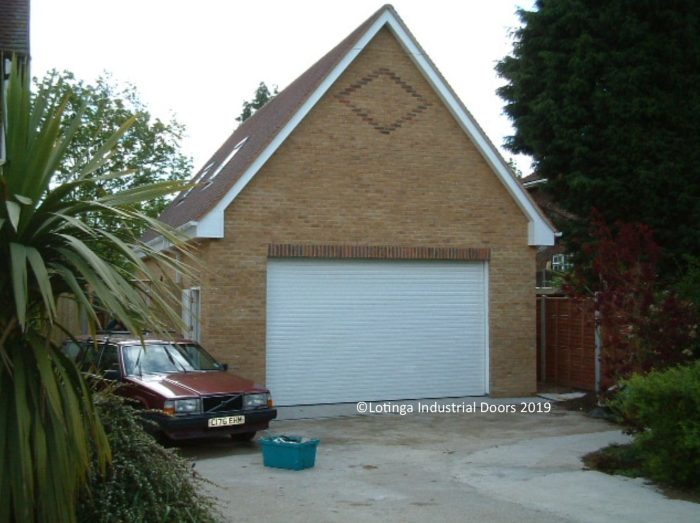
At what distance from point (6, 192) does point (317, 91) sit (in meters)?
11.1

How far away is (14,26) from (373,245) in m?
7.92

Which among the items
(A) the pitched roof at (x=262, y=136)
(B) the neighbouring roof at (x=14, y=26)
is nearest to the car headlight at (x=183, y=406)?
(A) the pitched roof at (x=262, y=136)

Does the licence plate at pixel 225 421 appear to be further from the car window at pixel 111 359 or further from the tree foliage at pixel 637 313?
the tree foliage at pixel 637 313

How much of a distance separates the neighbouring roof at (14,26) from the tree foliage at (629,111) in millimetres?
11361

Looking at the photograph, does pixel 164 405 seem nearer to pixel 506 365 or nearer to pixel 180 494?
pixel 180 494

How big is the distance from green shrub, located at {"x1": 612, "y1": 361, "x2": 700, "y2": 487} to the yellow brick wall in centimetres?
732

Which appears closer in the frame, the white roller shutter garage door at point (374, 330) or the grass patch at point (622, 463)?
the grass patch at point (622, 463)

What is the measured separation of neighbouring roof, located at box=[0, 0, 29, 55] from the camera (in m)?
14.1

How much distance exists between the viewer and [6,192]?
4.41 meters

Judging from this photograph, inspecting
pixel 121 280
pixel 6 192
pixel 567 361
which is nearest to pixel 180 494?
pixel 121 280

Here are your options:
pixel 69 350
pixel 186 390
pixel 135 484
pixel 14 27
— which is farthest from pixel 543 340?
pixel 135 484

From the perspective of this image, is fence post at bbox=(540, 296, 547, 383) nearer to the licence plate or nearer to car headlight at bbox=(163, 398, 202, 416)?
the licence plate

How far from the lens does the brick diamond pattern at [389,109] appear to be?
51.2ft

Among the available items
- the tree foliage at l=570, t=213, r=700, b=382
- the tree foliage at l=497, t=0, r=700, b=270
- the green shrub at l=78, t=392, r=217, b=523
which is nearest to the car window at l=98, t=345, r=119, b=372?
the green shrub at l=78, t=392, r=217, b=523
